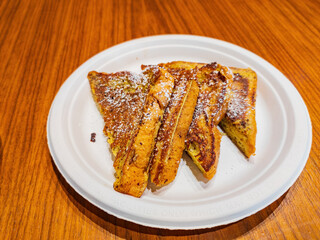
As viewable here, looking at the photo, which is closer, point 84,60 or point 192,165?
point 192,165

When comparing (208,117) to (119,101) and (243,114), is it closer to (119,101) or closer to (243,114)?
(243,114)

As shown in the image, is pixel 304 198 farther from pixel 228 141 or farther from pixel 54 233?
pixel 54 233

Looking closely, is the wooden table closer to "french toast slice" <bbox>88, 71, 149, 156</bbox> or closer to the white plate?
the white plate

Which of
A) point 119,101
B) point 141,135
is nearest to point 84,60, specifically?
point 119,101

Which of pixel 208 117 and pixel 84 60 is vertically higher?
pixel 208 117

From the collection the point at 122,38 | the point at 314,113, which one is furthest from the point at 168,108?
the point at 122,38

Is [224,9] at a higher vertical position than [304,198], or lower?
higher
